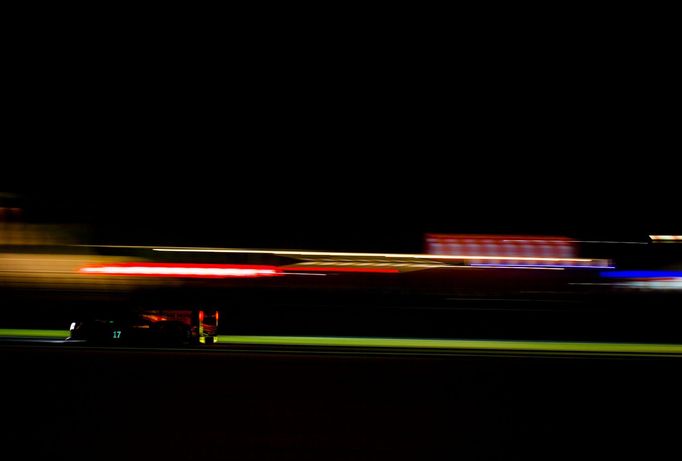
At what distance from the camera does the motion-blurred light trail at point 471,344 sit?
27.8 ft

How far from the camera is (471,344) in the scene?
895 cm

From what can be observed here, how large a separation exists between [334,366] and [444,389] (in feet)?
4.07

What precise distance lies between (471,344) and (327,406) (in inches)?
169

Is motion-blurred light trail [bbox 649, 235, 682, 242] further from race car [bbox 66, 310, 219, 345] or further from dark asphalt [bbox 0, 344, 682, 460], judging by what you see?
race car [bbox 66, 310, 219, 345]

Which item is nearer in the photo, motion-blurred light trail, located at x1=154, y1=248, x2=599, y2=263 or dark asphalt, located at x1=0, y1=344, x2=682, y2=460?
dark asphalt, located at x1=0, y1=344, x2=682, y2=460

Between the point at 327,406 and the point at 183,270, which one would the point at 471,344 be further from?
the point at 327,406

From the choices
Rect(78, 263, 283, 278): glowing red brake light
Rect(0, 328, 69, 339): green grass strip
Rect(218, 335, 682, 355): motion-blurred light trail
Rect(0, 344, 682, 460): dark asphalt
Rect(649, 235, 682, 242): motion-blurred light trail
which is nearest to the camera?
Rect(0, 344, 682, 460): dark asphalt

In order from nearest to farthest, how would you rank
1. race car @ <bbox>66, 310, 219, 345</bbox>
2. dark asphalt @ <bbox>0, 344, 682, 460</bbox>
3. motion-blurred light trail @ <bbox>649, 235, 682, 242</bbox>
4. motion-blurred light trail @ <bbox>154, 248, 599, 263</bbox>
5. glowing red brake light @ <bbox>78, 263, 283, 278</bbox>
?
dark asphalt @ <bbox>0, 344, 682, 460</bbox>, race car @ <bbox>66, 310, 219, 345</bbox>, glowing red brake light @ <bbox>78, 263, 283, 278</bbox>, motion-blurred light trail @ <bbox>154, 248, 599, 263</bbox>, motion-blurred light trail @ <bbox>649, 235, 682, 242</bbox>

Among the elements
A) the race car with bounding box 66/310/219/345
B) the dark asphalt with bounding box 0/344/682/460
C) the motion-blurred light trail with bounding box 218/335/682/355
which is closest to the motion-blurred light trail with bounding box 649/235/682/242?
the motion-blurred light trail with bounding box 218/335/682/355

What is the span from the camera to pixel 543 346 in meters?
8.90

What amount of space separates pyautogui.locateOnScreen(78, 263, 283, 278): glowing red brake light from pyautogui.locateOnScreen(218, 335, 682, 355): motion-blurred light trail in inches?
41.6

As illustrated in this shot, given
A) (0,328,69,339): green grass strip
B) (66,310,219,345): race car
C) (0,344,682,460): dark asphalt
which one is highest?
(0,328,69,339): green grass strip

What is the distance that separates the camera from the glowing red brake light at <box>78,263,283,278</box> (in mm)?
9695

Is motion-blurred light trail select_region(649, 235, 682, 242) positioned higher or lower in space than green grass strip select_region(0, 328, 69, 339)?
higher
